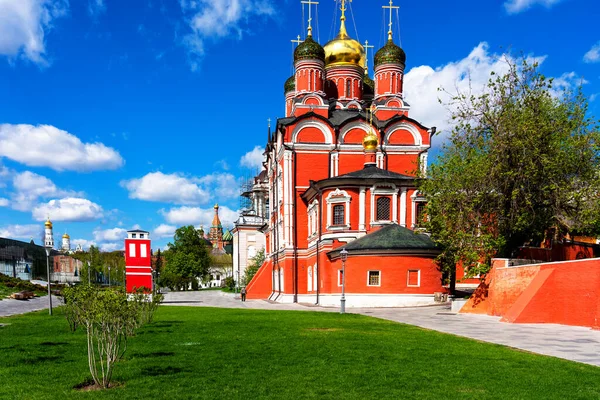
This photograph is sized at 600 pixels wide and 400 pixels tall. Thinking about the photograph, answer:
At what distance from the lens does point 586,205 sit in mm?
18750

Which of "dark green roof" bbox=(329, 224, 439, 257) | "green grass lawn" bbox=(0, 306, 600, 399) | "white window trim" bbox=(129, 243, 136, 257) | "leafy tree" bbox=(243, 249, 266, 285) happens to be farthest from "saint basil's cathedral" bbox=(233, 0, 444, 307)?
"green grass lawn" bbox=(0, 306, 600, 399)

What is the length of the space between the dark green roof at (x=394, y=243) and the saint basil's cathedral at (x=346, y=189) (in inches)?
2.1

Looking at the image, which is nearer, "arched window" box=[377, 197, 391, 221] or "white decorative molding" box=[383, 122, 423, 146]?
"arched window" box=[377, 197, 391, 221]

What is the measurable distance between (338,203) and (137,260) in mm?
13388

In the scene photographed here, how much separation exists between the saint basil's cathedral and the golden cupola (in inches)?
3.4

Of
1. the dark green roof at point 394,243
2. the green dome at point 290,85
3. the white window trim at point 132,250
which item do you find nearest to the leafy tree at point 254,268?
the green dome at point 290,85

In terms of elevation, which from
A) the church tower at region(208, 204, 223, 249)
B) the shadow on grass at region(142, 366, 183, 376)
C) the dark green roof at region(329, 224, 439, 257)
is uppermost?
the dark green roof at region(329, 224, 439, 257)

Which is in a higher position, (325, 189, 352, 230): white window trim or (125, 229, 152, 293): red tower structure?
(325, 189, 352, 230): white window trim

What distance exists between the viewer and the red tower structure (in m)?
31.6

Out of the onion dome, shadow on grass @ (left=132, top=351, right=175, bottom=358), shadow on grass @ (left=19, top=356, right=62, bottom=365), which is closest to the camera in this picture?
shadow on grass @ (left=19, top=356, right=62, bottom=365)

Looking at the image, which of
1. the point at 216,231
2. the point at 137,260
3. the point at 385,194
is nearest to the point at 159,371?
the point at 385,194

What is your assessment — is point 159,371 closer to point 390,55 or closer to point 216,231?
point 390,55

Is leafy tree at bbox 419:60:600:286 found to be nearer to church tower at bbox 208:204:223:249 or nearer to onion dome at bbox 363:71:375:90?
onion dome at bbox 363:71:375:90

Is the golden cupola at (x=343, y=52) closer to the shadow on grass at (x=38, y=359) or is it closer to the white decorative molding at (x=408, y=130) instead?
the white decorative molding at (x=408, y=130)
